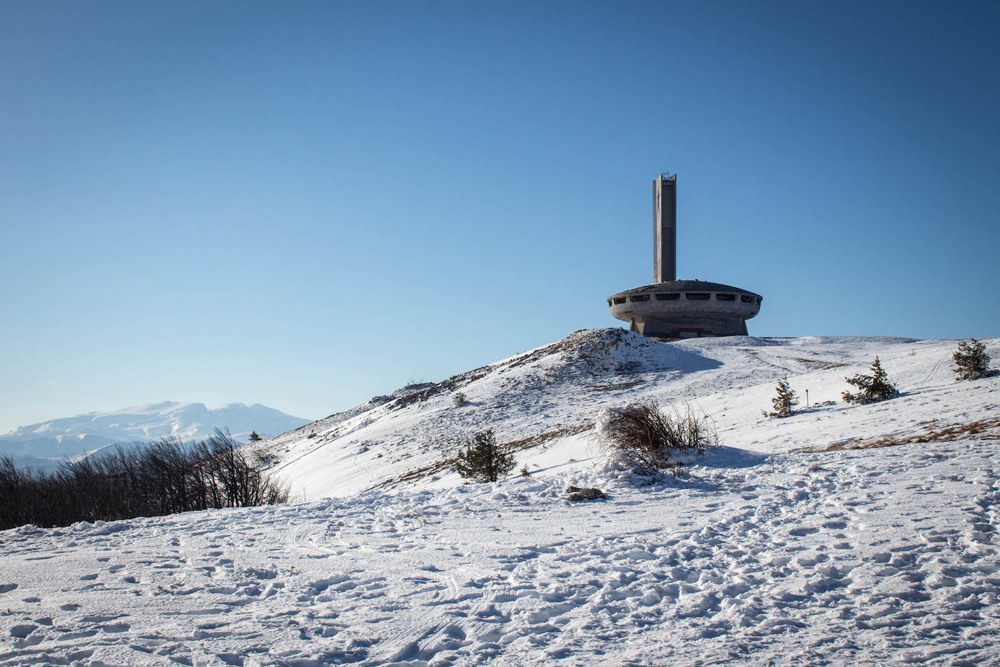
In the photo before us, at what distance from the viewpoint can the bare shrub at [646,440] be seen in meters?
8.85

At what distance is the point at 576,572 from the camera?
15.6ft

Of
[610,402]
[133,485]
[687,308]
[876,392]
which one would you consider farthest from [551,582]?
[687,308]

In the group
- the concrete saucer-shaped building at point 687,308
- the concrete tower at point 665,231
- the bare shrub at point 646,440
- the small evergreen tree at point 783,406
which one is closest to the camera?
the bare shrub at point 646,440

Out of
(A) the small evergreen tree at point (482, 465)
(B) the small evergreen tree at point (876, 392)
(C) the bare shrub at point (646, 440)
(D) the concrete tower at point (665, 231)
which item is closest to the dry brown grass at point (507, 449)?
(A) the small evergreen tree at point (482, 465)

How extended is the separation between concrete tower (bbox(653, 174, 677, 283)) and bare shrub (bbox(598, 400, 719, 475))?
47244mm

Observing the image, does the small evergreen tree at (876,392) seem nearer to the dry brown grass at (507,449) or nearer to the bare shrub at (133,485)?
the dry brown grass at (507,449)

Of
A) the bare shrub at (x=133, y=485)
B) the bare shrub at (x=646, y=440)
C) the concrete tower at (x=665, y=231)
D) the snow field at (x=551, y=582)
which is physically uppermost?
the concrete tower at (x=665, y=231)

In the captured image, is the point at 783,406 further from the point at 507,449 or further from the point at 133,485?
the point at 133,485

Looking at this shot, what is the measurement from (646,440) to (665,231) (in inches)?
1950

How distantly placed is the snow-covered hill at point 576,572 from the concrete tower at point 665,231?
46.4 m

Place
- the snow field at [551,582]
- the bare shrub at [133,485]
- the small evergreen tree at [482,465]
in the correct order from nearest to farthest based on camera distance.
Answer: the snow field at [551,582] < the bare shrub at [133,485] < the small evergreen tree at [482,465]

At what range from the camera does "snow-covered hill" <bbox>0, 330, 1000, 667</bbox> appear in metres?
3.46

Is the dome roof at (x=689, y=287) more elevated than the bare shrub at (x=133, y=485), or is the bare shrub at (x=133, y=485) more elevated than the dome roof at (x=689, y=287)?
the dome roof at (x=689, y=287)

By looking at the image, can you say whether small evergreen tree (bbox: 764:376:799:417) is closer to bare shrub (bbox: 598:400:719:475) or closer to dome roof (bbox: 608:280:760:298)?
bare shrub (bbox: 598:400:719:475)
